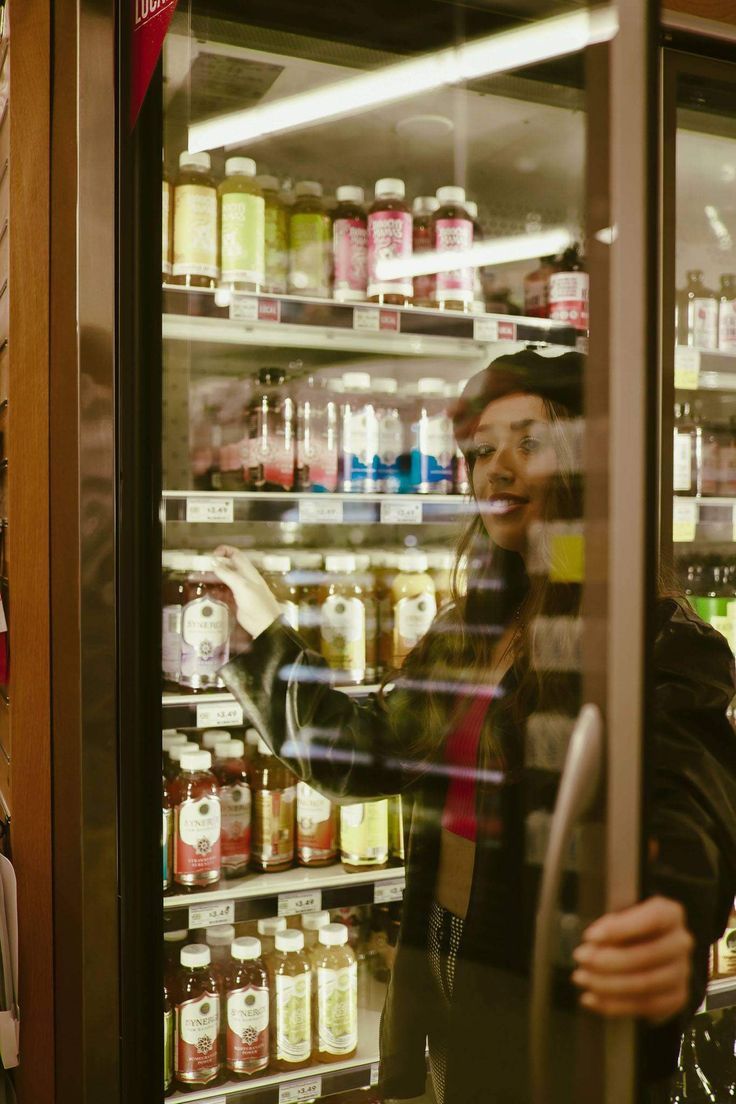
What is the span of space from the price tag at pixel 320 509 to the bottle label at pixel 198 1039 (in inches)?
37.4

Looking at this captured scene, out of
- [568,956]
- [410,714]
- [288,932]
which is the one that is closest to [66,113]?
[410,714]

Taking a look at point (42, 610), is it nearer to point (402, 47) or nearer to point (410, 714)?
point (410, 714)

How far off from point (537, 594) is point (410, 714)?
64 centimetres

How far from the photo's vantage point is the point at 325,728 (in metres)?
1.56

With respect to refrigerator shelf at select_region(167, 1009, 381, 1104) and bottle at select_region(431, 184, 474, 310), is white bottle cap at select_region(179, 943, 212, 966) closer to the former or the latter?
refrigerator shelf at select_region(167, 1009, 381, 1104)

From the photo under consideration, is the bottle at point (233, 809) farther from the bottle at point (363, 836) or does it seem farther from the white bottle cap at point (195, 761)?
the bottle at point (363, 836)

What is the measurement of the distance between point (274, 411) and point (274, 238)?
0.35 meters

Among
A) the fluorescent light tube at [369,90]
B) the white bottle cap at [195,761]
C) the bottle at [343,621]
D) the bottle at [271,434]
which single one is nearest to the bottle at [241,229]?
the fluorescent light tube at [369,90]

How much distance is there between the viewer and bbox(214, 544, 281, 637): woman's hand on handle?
161 cm

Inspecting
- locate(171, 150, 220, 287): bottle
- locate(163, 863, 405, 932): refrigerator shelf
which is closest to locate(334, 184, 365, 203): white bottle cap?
locate(171, 150, 220, 287): bottle

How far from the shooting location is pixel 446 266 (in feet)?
6.38

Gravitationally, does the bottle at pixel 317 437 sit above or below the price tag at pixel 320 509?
above

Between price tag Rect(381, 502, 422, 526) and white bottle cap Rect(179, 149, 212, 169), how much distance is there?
751 mm

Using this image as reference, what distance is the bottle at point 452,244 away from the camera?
1951 millimetres
